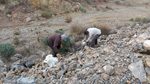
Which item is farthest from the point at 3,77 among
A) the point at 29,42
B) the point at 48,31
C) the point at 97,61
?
the point at 48,31

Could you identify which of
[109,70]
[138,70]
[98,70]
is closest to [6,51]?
[98,70]

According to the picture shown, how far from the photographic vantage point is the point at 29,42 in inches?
270

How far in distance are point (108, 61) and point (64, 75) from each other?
1180mm

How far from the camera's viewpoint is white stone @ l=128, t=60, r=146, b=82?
2.79 metres

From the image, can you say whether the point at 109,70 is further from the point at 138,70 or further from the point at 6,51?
the point at 6,51

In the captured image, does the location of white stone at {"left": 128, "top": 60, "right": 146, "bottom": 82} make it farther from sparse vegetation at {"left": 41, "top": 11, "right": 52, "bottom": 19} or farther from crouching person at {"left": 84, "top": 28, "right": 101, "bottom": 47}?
sparse vegetation at {"left": 41, "top": 11, "right": 52, "bottom": 19}

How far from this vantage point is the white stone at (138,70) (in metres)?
2.79

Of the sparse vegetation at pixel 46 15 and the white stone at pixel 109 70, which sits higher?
the white stone at pixel 109 70

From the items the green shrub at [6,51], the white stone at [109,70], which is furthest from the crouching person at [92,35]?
the green shrub at [6,51]

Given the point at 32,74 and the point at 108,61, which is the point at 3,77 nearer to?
the point at 32,74

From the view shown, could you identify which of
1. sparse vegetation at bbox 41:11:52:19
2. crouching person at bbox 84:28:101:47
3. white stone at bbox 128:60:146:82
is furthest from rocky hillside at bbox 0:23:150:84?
sparse vegetation at bbox 41:11:52:19

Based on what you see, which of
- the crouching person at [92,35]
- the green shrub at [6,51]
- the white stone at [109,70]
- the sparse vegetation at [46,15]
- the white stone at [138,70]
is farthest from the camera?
the sparse vegetation at [46,15]

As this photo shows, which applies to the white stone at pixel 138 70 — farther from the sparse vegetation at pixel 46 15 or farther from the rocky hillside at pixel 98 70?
the sparse vegetation at pixel 46 15

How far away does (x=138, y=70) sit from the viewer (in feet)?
9.53
